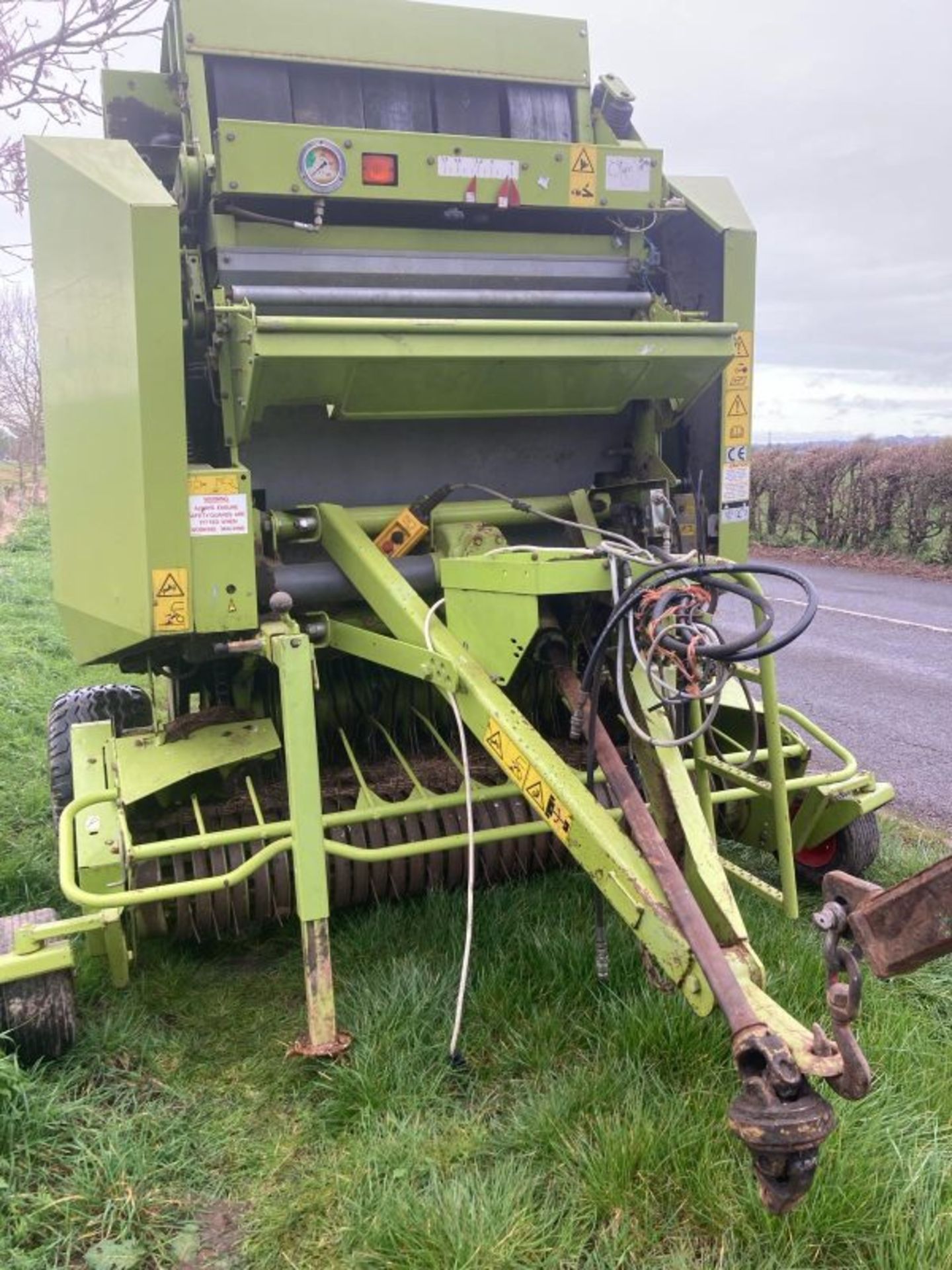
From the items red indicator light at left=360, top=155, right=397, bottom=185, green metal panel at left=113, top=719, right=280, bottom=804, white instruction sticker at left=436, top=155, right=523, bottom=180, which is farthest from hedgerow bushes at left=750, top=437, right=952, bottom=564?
green metal panel at left=113, top=719, right=280, bottom=804

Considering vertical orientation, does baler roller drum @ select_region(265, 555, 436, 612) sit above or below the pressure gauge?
below

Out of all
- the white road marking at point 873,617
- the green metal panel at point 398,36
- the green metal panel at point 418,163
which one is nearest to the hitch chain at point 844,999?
the green metal panel at point 418,163

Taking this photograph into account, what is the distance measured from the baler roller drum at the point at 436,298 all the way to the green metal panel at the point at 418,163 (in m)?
0.29

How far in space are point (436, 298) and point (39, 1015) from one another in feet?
7.92

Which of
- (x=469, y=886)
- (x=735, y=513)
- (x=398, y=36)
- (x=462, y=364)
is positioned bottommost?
(x=469, y=886)

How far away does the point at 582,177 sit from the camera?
3.70 metres

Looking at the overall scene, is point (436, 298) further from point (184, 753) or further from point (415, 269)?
point (184, 753)

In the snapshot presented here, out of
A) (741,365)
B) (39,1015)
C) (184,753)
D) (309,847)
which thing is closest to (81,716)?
(184,753)

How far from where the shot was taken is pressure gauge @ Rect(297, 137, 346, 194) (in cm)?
338

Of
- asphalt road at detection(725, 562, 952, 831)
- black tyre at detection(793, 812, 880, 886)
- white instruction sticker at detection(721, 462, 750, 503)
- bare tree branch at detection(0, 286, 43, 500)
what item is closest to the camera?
black tyre at detection(793, 812, 880, 886)

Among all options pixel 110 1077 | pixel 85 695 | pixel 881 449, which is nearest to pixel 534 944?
pixel 110 1077

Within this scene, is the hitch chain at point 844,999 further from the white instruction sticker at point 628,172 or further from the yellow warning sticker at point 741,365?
the white instruction sticker at point 628,172

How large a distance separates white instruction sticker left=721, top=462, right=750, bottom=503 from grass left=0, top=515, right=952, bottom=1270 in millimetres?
1520

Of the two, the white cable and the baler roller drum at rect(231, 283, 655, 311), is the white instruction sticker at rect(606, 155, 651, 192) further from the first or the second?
the white cable
